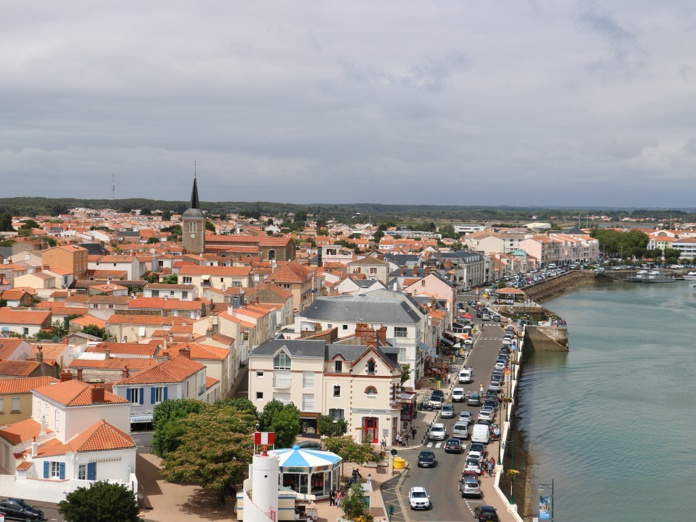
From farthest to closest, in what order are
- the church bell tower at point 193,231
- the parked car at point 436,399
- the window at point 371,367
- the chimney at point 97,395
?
the church bell tower at point 193,231 < the parked car at point 436,399 < the window at point 371,367 < the chimney at point 97,395

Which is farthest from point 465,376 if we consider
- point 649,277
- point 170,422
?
point 649,277

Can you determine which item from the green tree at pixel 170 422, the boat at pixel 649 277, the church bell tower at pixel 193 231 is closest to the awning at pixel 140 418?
the green tree at pixel 170 422

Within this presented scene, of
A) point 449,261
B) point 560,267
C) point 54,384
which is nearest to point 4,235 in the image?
point 449,261

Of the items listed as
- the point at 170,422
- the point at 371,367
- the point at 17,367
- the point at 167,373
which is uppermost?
the point at 371,367

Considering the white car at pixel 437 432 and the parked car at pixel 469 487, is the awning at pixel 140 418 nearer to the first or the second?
the white car at pixel 437 432

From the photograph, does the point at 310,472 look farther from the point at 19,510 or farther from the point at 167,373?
the point at 167,373

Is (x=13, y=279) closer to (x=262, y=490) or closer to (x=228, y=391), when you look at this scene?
(x=228, y=391)
